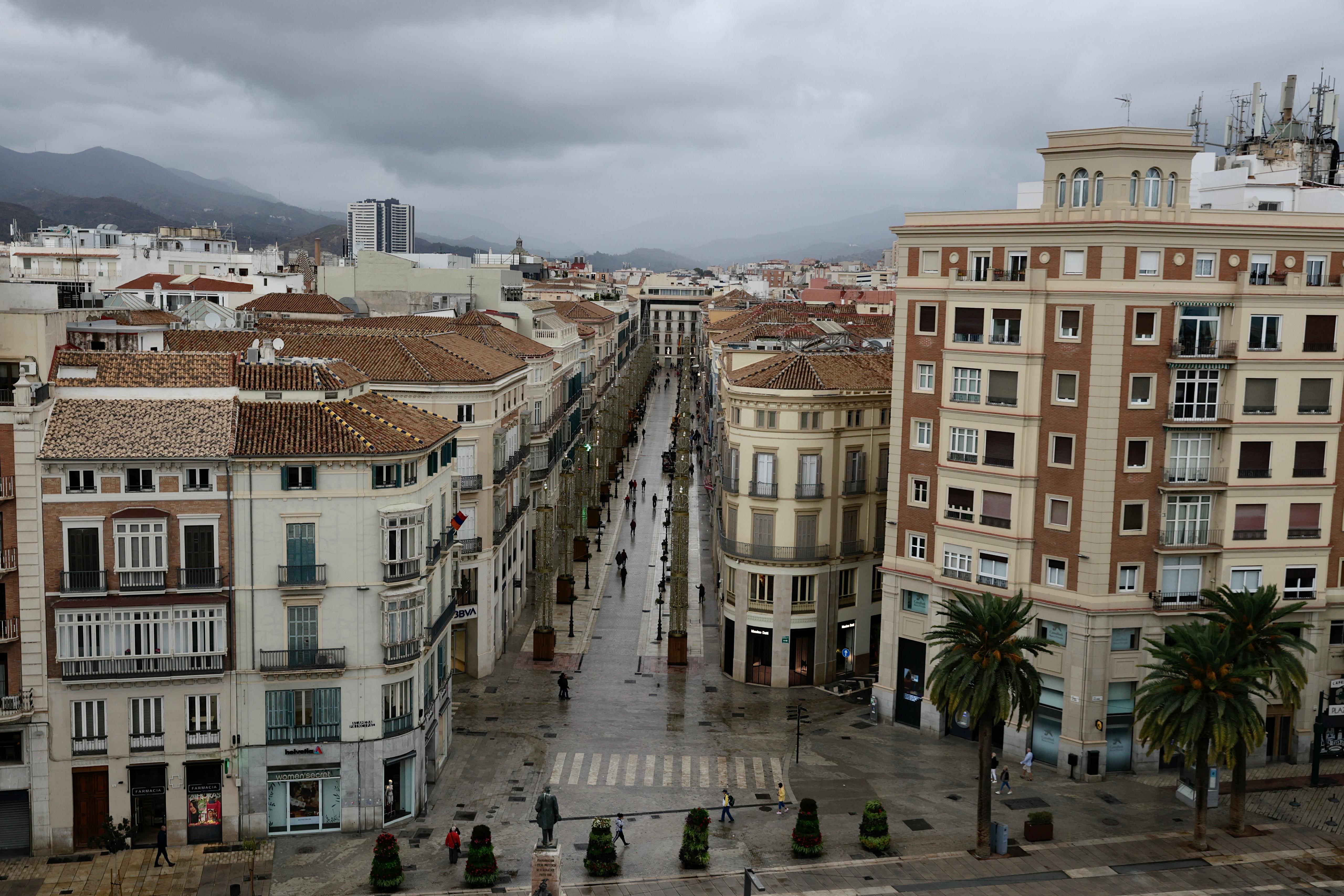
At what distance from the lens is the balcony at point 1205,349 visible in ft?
163

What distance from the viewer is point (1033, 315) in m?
51.2

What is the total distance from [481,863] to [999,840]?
18399 mm

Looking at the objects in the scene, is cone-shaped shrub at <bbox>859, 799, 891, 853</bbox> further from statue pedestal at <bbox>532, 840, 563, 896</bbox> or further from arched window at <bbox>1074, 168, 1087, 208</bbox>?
arched window at <bbox>1074, 168, 1087, 208</bbox>

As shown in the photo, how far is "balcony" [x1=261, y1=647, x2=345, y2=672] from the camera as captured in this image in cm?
4272

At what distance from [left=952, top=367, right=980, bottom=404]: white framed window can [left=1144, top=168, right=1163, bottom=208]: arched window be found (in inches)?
387

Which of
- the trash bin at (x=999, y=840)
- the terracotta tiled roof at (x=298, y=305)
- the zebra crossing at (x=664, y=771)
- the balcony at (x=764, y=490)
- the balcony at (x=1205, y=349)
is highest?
the terracotta tiled roof at (x=298, y=305)

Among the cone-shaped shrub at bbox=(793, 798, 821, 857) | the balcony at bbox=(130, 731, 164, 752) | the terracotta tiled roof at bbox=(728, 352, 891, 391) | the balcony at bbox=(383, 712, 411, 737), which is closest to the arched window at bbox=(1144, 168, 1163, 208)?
the terracotta tiled roof at bbox=(728, 352, 891, 391)

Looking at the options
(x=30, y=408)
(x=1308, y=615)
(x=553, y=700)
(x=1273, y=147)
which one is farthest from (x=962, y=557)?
(x=1273, y=147)

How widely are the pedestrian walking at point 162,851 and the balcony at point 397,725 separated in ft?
26.0

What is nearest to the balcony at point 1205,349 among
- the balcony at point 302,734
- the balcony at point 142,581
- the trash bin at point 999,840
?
the trash bin at point 999,840

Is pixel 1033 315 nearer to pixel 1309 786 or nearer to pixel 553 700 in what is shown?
pixel 1309 786

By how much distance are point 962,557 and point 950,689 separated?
13.0 m

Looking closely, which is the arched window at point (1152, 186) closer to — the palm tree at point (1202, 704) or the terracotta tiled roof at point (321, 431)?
the palm tree at point (1202, 704)

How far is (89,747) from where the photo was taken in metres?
41.8
